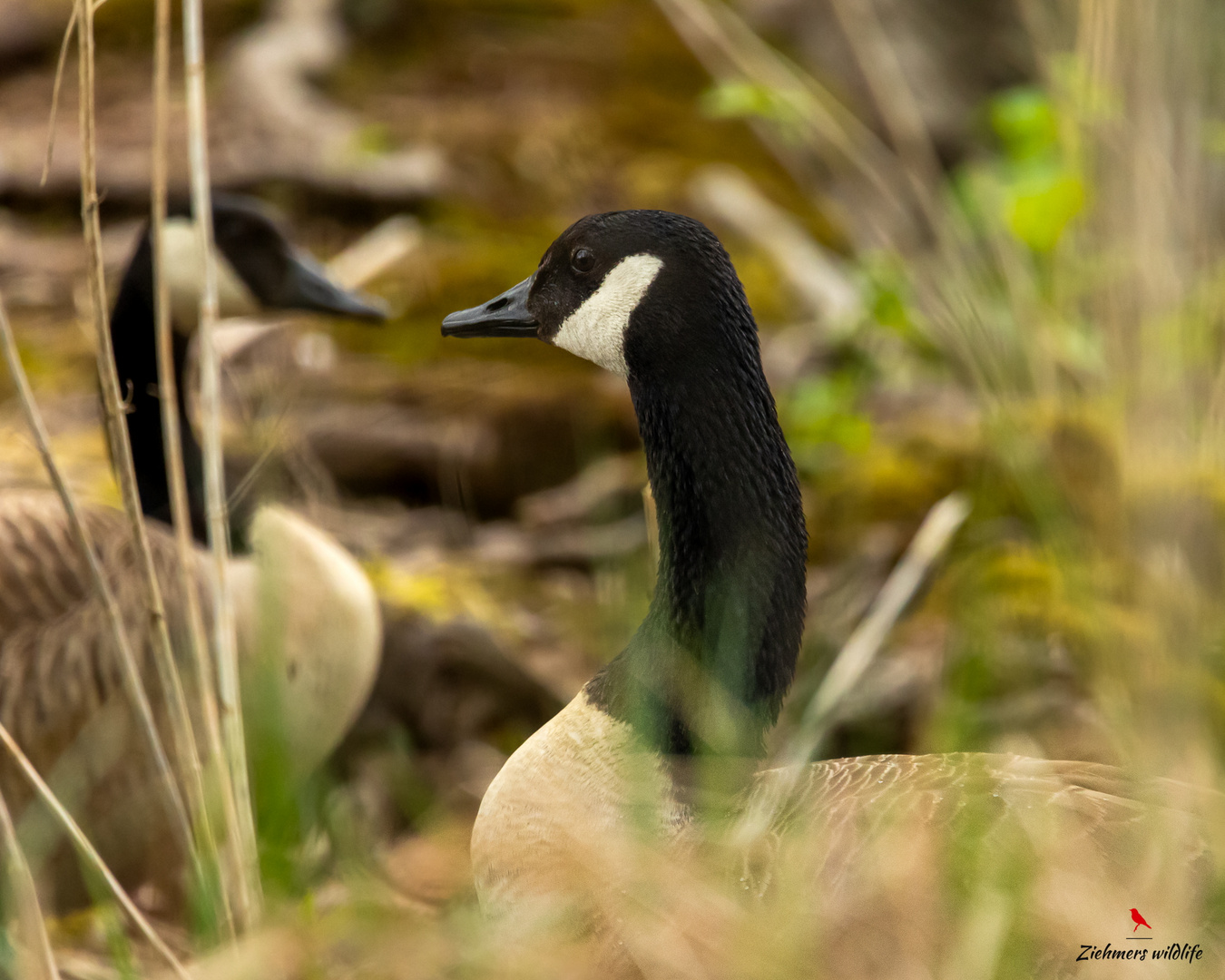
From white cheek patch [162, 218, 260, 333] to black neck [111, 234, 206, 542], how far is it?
9 centimetres

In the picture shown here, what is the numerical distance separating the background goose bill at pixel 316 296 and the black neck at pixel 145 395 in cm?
40

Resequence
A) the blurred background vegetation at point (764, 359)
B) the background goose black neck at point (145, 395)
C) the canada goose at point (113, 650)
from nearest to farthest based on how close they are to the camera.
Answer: the blurred background vegetation at point (764, 359), the canada goose at point (113, 650), the background goose black neck at point (145, 395)

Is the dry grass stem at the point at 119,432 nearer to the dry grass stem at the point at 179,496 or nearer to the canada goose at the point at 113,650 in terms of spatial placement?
the dry grass stem at the point at 179,496

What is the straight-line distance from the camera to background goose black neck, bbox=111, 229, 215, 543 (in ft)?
11.8

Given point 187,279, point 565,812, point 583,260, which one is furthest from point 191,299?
point 565,812

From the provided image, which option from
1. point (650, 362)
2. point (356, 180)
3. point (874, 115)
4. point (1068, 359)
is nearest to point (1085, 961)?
point (650, 362)

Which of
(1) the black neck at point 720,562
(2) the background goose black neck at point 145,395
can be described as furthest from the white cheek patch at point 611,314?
(2) the background goose black neck at point 145,395

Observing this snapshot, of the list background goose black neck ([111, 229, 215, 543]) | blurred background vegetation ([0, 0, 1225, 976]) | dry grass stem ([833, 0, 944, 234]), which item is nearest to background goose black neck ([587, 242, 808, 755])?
blurred background vegetation ([0, 0, 1225, 976])

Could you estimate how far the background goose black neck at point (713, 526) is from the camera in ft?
7.23

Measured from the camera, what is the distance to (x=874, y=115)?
816 centimetres

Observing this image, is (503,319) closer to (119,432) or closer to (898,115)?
(119,432)

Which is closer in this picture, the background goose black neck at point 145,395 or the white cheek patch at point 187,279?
the background goose black neck at point 145,395

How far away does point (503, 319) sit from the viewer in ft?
8.42

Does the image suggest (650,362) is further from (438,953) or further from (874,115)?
(874,115)
